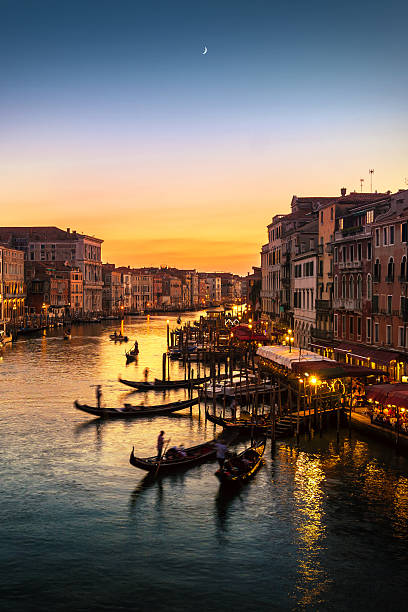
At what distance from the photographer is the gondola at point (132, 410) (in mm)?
32781

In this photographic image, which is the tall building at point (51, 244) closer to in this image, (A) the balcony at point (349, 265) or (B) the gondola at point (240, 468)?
(A) the balcony at point (349, 265)

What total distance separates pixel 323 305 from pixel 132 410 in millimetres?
16532

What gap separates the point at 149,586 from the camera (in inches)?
611

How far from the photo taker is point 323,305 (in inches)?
1745

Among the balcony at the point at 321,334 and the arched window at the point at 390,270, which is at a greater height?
the arched window at the point at 390,270

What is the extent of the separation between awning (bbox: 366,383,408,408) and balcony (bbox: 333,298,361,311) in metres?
12.3

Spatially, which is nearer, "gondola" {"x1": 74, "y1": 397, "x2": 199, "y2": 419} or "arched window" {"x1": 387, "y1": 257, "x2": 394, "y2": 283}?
"gondola" {"x1": 74, "y1": 397, "x2": 199, "y2": 419}

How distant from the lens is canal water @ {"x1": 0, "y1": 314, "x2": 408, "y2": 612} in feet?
50.0

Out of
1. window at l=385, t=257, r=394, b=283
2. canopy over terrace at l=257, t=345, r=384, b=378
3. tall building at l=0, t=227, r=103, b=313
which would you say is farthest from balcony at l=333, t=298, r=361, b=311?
tall building at l=0, t=227, r=103, b=313

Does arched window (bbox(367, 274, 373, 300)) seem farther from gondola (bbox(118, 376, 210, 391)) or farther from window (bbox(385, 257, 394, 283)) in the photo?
gondola (bbox(118, 376, 210, 391))

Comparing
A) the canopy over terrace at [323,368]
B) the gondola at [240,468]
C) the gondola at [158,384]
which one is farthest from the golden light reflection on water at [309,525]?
the gondola at [158,384]

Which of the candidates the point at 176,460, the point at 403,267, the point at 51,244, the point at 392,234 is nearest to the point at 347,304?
the point at 392,234

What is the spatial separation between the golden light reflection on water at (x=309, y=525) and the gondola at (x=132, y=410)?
10.4m

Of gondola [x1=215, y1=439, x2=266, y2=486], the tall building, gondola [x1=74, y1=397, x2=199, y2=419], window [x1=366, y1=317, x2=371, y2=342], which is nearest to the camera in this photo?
gondola [x1=215, y1=439, x2=266, y2=486]
